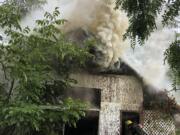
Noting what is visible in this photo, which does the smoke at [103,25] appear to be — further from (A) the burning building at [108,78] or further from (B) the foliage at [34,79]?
(B) the foliage at [34,79]

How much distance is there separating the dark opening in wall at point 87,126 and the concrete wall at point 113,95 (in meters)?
0.38

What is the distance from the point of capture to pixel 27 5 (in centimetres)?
1174

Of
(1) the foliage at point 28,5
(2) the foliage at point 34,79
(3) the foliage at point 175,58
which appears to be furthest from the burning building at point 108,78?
(3) the foliage at point 175,58

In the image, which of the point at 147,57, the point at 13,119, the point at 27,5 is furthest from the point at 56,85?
the point at 27,5

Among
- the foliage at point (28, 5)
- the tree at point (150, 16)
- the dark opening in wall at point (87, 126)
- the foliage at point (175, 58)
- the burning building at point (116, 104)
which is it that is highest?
the foliage at point (28, 5)

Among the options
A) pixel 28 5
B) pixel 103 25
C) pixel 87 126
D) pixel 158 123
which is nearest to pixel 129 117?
pixel 158 123

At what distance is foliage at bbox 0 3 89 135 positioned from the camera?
7.55 meters

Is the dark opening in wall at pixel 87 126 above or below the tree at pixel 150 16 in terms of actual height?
below

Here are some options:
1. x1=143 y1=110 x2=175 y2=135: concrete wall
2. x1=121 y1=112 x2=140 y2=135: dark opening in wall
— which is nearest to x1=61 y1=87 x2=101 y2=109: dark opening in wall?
x1=121 y1=112 x2=140 y2=135: dark opening in wall

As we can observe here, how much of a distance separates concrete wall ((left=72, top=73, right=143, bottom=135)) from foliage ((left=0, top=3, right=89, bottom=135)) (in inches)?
47.9

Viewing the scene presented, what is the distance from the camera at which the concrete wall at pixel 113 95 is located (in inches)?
392

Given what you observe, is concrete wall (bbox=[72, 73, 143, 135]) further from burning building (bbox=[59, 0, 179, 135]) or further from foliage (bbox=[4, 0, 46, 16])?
foliage (bbox=[4, 0, 46, 16])

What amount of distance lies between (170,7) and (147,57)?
390 cm

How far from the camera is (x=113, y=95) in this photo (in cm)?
1017
